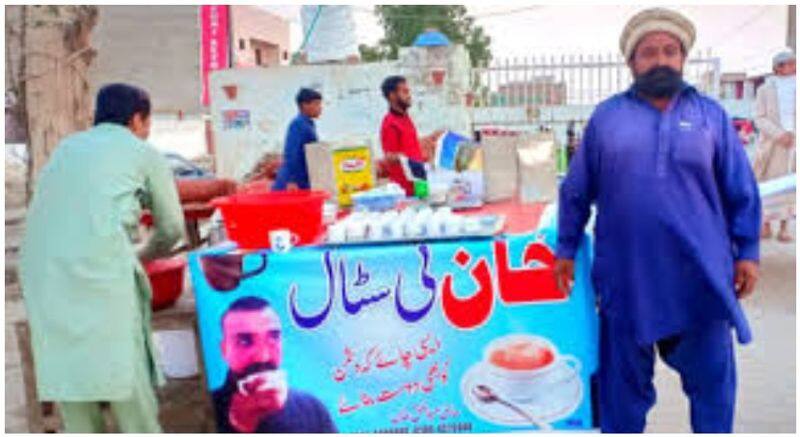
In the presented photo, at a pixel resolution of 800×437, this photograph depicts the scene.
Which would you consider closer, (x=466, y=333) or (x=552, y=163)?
(x=466, y=333)

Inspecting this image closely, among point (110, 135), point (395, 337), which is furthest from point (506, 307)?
point (110, 135)

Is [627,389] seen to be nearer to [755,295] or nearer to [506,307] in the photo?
[506,307]

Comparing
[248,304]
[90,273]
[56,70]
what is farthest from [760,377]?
[56,70]

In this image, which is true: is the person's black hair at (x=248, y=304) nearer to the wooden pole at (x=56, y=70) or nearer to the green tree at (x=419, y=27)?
the wooden pole at (x=56, y=70)

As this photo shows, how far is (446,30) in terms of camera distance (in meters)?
29.5

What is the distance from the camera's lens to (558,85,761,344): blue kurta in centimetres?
254

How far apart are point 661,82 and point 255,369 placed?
1.77 m

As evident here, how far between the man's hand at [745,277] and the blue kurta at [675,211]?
0.03 meters

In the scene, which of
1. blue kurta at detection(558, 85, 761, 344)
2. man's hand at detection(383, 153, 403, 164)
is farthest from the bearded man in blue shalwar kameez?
man's hand at detection(383, 153, 403, 164)

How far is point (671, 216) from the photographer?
2.55 meters

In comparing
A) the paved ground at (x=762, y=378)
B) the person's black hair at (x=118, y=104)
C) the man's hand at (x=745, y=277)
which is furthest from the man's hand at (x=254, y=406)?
the man's hand at (x=745, y=277)

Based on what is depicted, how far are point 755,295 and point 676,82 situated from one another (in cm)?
351

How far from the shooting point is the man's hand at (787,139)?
6477 mm

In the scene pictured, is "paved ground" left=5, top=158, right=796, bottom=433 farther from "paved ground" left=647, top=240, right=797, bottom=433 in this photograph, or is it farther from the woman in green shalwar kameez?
the woman in green shalwar kameez
